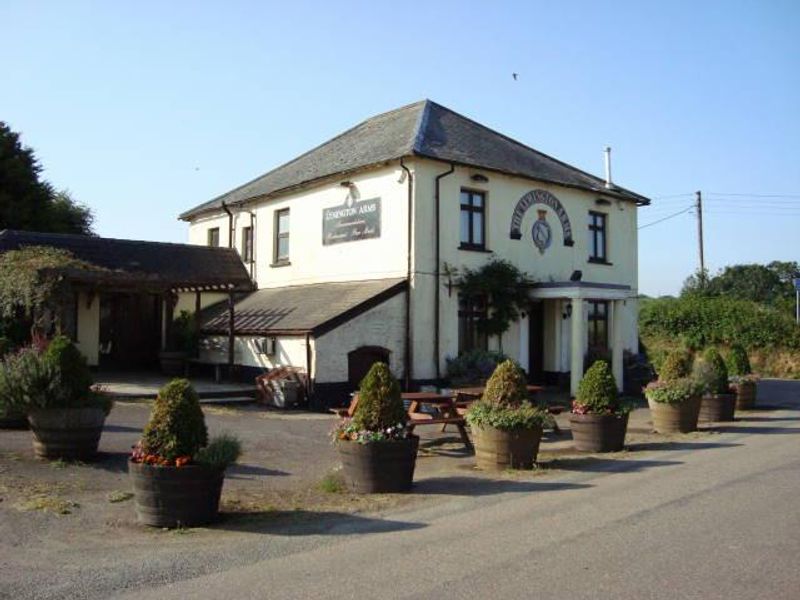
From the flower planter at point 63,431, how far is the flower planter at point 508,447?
5172mm

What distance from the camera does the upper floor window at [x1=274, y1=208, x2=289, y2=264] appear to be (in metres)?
23.9

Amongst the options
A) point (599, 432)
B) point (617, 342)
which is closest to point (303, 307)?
point (617, 342)

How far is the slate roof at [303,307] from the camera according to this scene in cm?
1833

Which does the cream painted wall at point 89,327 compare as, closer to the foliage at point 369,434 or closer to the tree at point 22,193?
the tree at point 22,193

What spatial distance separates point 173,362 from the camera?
22.5 metres

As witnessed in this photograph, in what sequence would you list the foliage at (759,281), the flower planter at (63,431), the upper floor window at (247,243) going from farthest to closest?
the foliage at (759,281), the upper floor window at (247,243), the flower planter at (63,431)

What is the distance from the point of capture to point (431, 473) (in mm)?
10602

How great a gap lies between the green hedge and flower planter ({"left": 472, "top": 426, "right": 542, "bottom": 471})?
2699 centimetres

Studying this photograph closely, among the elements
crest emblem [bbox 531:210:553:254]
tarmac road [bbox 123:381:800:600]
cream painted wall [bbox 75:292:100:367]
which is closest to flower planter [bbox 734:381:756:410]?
crest emblem [bbox 531:210:553:254]

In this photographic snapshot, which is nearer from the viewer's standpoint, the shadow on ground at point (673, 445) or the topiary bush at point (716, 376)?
the shadow on ground at point (673, 445)

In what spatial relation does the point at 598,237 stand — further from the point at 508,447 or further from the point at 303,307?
the point at 508,447

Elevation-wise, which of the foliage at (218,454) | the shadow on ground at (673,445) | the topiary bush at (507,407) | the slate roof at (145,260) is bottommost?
the shadow on ground at (673,445)

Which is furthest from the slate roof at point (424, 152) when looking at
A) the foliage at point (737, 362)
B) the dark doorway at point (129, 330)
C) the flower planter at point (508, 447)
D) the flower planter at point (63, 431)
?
the flower planter at point (63, 431)

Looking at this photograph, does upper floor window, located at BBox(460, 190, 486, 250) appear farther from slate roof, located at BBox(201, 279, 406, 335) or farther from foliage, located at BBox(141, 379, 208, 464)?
foliage, located at BBox(141, 379, 208, 464)
